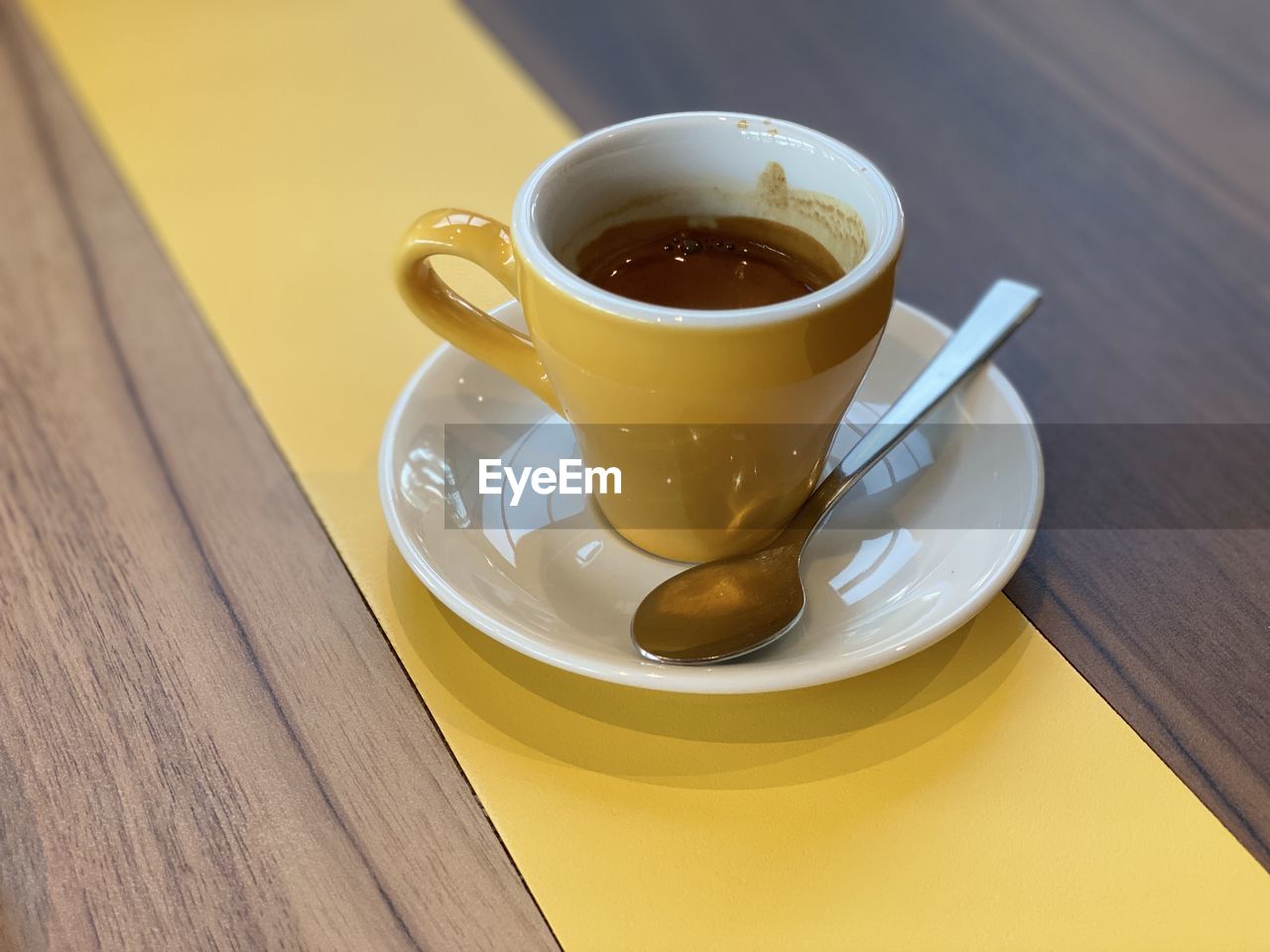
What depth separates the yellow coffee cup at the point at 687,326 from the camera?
0.54 m

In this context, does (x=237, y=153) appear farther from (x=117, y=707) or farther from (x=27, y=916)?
(x=27, y=916)

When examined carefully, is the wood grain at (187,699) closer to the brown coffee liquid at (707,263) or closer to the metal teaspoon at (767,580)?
the metal teaspoon at (767,580)

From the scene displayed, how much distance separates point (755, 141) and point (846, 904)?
410 mm

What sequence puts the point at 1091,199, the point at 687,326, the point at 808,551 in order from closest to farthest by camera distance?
the point at 687,326, the point at 808,551, the point at 1091,199

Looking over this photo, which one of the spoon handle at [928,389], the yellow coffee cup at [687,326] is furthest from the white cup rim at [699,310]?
the spoon handle at [928,389]

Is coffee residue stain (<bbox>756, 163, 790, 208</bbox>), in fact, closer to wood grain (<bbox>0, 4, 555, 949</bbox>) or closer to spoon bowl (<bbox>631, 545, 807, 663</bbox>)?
spoon bowl (<bbox>631, 545, 807, 663</bbox>)

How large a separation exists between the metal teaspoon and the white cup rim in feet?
0.43

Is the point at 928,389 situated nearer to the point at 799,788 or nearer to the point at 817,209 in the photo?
the point at 817,209

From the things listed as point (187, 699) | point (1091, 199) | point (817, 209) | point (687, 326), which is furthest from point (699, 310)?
point (1091, 199)

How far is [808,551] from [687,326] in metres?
0.18

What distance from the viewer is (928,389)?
0.70 metres

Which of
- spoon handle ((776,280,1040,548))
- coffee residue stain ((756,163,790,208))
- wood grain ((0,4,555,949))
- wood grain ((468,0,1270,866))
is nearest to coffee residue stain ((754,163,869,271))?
coffee residue stain ((756,163,790,208))

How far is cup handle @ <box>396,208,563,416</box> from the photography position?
2.04ft

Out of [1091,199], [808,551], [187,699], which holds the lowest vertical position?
[187,699]
